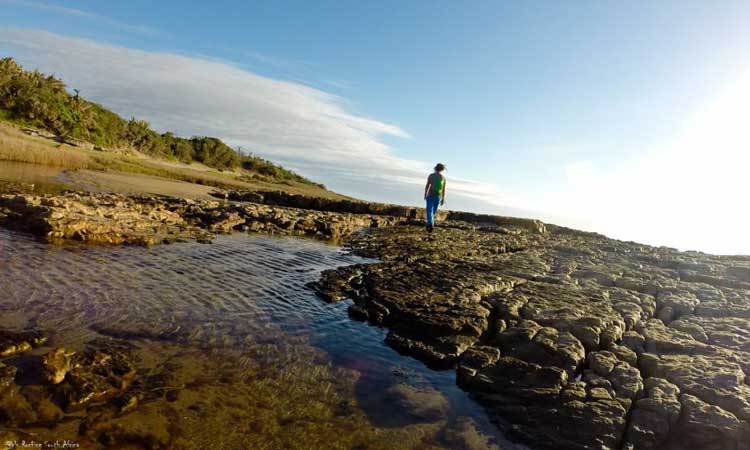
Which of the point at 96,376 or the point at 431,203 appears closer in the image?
the point at 96,376

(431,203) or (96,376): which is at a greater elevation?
(431,203)

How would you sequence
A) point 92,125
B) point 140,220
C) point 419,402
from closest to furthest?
point 419,402, point 140,220, point 92,125

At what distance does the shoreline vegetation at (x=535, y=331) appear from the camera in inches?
202

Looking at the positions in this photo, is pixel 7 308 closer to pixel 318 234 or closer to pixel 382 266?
pixel 382 266

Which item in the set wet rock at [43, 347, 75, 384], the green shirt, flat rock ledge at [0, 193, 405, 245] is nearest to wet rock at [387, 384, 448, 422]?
wet rock at [43, 347, 75, 384]

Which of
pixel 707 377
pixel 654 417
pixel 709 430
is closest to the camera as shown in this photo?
pixel 709 430

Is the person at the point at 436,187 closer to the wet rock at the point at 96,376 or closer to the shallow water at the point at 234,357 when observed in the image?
the shallow water at the point at 234,357

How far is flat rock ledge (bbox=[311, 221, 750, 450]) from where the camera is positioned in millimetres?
5273

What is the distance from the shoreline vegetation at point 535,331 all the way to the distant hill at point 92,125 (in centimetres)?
4874

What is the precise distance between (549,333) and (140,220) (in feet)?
48.5

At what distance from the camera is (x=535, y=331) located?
7609 mm

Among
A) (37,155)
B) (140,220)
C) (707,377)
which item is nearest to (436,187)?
(140,220)

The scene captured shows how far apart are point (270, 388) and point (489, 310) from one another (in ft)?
17.4

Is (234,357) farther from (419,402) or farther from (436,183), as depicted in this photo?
(436,183)
